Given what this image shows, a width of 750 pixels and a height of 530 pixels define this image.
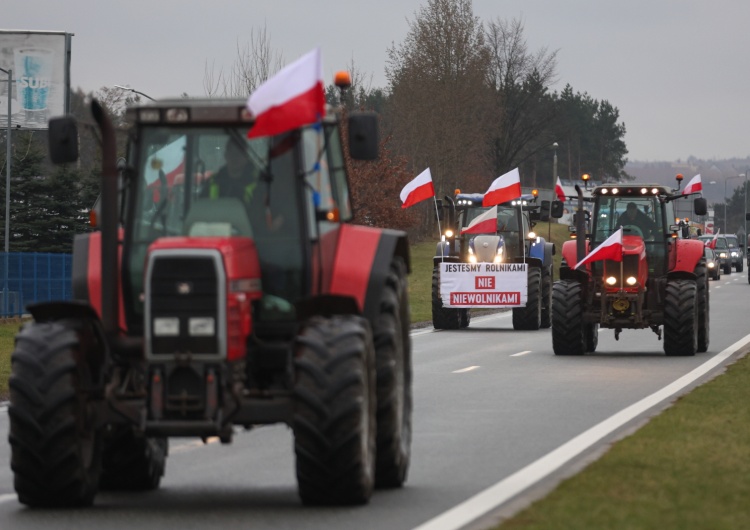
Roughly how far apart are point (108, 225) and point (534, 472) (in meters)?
3.81

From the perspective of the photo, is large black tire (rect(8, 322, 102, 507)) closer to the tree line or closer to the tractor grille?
the tractor grille

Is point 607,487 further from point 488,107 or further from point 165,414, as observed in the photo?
point 488,107

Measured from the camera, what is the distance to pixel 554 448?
14.4 m

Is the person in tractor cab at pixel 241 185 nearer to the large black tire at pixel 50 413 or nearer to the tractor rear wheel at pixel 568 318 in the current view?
the large black tire at pixel 50 413

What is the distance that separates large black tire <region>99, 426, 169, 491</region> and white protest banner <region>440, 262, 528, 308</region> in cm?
2547

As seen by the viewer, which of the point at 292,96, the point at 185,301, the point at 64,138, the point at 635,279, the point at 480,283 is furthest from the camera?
the point at 480,283

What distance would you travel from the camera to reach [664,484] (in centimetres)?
1159

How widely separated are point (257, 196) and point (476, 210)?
27.4m

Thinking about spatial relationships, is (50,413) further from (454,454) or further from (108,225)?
(454,454)

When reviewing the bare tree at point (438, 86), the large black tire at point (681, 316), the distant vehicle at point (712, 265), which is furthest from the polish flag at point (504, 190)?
the bare tree at point (438, 86)

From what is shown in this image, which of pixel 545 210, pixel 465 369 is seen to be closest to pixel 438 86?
pixel 545 210

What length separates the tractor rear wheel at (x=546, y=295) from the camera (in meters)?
38.7

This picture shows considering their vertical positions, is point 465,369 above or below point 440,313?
below

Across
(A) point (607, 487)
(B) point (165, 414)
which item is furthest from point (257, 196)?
(A) point (607, 487)
